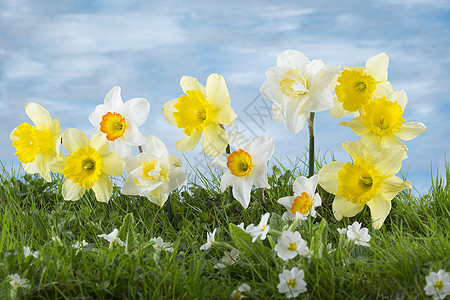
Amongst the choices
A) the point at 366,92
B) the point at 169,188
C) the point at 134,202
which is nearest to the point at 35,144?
the point at 134,202

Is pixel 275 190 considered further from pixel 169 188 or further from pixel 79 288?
pixel 79 288

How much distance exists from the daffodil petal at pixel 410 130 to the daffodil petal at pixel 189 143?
3.33 ft

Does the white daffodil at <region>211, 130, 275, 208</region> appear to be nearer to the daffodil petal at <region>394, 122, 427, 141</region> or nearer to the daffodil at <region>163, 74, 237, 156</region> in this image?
the daffodil at <region>163, 74, 237, 156</region>

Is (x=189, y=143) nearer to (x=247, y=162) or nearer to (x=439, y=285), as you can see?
(x=247, y=162)

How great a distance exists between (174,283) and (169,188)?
810 mm

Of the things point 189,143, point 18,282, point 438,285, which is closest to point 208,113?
point 189,143

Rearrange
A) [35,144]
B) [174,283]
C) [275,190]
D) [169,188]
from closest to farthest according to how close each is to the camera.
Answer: [174,283], [169,188], [35,144], [275,190]

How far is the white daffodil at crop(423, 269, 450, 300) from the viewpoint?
60.9 inches

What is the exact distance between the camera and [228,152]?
2.48 metres

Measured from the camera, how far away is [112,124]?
8.27 feet

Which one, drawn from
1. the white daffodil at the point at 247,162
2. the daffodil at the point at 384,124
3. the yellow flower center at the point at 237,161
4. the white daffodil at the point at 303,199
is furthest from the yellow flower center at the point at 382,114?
the yellow flower center at the point at 237,161

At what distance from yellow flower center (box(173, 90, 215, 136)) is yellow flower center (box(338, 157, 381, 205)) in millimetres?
697

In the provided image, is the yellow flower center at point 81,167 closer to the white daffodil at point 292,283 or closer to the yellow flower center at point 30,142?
the yellow flower center at point 30,142

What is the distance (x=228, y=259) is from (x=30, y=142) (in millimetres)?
1434
